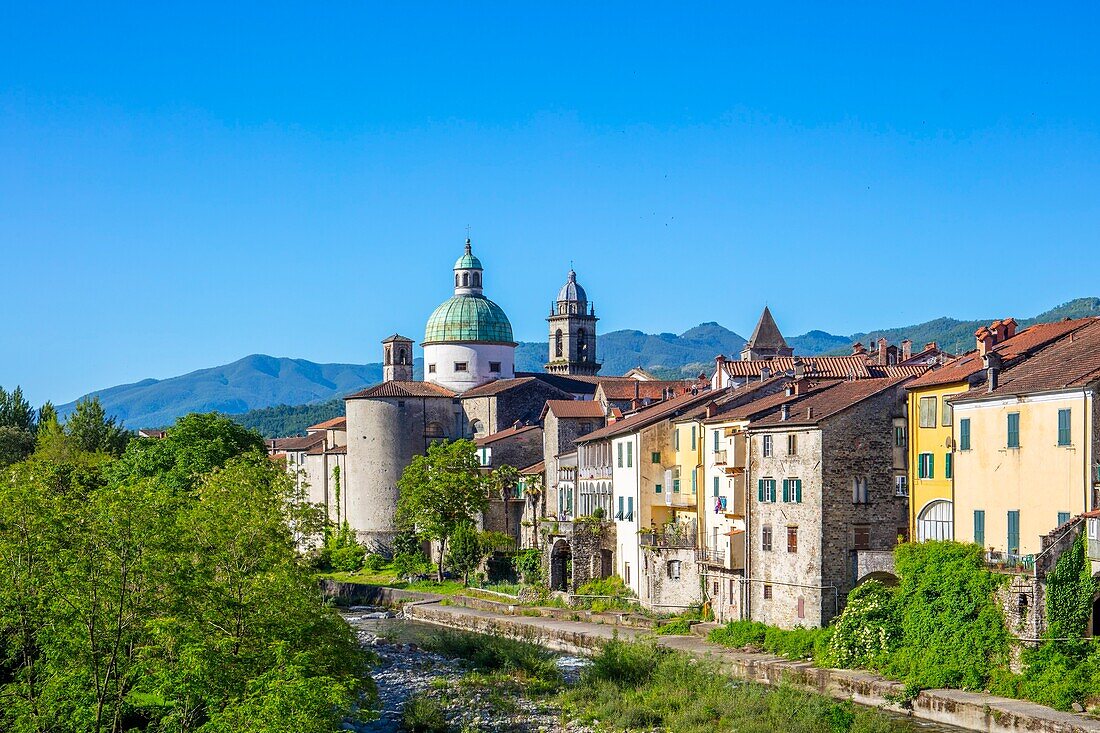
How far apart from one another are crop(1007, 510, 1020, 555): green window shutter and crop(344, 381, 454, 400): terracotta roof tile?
64.8m

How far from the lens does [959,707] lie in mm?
44531

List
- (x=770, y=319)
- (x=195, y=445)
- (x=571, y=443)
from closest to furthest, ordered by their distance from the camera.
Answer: (x=571, y=443) → (x=195, y=445) → (x=770, y=319)

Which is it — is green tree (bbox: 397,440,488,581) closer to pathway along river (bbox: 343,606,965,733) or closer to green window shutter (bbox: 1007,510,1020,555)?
pathway along river (bbox: 343,606,965,733)

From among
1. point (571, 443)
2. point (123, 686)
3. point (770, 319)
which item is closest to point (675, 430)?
point (571, 443)

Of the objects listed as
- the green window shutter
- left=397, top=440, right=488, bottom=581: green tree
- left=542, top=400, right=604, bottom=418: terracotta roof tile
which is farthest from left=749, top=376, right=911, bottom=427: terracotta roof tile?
left=397, top=440, right=488, bottom=581: green tree

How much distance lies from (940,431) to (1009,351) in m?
4.39

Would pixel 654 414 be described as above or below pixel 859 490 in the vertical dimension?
above

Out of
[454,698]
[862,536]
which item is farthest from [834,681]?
[454,698]

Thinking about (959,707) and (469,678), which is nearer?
(959,707)

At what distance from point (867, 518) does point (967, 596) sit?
8.60 m

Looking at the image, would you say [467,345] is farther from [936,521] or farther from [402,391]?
[936,521]

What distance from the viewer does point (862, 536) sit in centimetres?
5594

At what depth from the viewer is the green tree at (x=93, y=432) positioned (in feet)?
412

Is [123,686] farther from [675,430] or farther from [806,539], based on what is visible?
[675,430]
